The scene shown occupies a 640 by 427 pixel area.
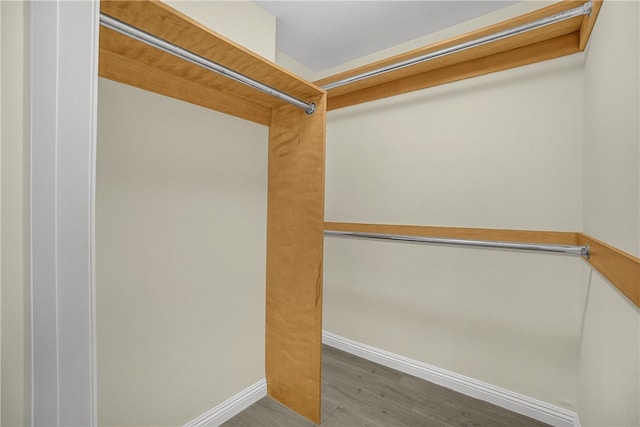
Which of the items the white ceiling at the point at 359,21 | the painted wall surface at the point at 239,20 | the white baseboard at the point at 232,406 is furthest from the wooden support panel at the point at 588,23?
the white baseboard at the point at 232,406

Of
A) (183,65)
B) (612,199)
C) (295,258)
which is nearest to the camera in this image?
(612,199)

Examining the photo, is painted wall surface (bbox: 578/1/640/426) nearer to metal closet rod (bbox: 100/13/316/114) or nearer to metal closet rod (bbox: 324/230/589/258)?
metal closet rod (bbox: 324/230/589/258)

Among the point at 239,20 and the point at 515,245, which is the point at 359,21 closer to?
the point at 239,20

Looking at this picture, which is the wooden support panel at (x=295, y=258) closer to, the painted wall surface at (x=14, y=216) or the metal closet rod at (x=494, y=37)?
the metal closet rod at (x=494, y=37)

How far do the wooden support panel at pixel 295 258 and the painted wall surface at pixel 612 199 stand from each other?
1198 mm

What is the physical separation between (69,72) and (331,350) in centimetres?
252

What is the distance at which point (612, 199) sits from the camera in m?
1.01

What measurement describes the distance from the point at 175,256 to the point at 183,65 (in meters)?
0.93

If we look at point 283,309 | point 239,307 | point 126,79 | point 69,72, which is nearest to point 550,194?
point 283,309

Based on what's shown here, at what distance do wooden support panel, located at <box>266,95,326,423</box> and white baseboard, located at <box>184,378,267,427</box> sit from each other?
0.08 m

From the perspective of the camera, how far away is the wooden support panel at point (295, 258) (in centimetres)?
161

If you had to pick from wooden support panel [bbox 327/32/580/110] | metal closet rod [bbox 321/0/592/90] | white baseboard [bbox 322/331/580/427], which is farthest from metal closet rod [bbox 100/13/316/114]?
white baseboard [bbox 322/331/580/427]

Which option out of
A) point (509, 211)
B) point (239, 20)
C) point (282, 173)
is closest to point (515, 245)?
point (509, 211)

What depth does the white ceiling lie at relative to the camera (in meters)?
1.78
